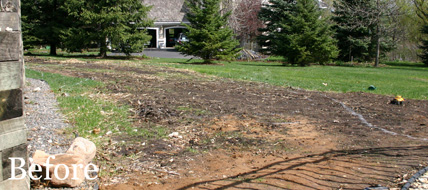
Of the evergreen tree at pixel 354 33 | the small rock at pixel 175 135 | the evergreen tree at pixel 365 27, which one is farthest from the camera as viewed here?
the evergreen tree at pixel 354 33

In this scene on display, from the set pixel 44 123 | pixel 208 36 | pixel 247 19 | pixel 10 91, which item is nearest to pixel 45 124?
pixel 44 123

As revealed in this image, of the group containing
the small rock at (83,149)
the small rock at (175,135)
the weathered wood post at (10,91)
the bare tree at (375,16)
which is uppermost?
the bare tree at (375,16)

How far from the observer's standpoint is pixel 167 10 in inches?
1588

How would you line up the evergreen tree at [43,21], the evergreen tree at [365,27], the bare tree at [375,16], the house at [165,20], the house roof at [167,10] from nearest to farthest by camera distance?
the evergreen tree at [43,21], the bare tree at [375,16], the evergreen tree at [365,27], the house at [165,20], the house roof at [167,10]

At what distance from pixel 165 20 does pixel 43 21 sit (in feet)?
55.1

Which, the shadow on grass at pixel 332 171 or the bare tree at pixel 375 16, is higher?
the bare tree at pixel 375 16

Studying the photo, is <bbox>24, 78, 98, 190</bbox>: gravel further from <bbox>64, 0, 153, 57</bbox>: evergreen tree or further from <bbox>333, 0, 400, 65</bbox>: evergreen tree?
<bbox>333, 0, 400, 65</bbox>: evergreen tree

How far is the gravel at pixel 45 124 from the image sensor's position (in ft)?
16.0

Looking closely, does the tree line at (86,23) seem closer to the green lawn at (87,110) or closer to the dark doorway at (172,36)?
the green lawn at (87,110)

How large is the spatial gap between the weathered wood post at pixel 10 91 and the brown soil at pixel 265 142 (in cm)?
110

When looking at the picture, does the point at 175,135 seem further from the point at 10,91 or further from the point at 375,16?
the point at 375,16

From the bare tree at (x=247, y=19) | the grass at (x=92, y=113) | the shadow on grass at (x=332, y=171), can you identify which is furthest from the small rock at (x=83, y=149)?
the bare tree at (x=247, y=19)

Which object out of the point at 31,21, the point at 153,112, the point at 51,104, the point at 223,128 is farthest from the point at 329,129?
the point at 31,21

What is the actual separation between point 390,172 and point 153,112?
4190 mm
